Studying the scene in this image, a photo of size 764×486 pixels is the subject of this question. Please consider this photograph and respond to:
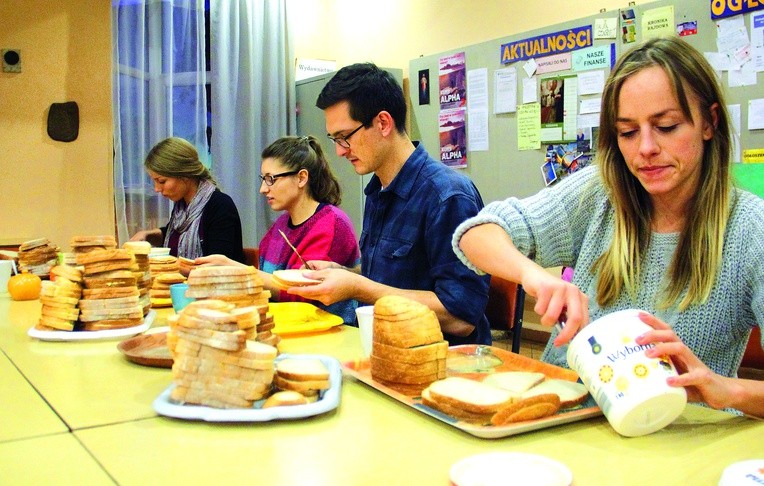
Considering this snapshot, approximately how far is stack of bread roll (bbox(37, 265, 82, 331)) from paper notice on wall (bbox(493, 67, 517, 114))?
2975 millimetres

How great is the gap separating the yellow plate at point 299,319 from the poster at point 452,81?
2793 mm

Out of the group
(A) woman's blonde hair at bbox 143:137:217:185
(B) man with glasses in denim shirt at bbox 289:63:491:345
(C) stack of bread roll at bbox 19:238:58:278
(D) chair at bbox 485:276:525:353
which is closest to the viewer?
(B) man with glasses in denim shirt at bbox 289:63:491:345

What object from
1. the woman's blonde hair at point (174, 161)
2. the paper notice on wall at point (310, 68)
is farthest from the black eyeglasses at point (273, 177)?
the paper notice on wall at point (310, 68)

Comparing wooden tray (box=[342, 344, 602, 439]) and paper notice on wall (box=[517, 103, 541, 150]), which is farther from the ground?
paper notice on wall (box=[517, 103, 541, 150])

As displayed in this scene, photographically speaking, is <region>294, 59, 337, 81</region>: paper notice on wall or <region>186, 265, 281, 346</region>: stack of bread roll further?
<region>294, 59, 337, 81</region>: paper notice on wall

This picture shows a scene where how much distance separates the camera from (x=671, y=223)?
147 centimetres

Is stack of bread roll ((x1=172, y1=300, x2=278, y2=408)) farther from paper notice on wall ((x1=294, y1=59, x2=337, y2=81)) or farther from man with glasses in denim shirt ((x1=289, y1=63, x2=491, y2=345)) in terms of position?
paper notice on wall ((x1=294, y1=59, x2=337, y2=81))

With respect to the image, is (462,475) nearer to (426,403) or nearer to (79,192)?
(426,403)

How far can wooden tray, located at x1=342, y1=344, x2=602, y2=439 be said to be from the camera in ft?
3.22

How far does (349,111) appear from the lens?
222 centimetres

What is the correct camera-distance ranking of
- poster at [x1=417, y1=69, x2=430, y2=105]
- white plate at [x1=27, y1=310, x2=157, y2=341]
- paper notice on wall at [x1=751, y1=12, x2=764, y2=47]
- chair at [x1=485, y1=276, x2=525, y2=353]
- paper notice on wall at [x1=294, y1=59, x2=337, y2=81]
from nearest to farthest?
white plate at [x1=27, y1=310, x2=157, y2=341] < chair at [x1=485, y1=276, x2=525, y2=353] < paper notice on wall at [x1=751, y1=12, x2=764, y2=47] < poster at [x1=417, y1=69, x2=430, y2=105] < paper notice on wall at [x1=294, y1=59, x2=337, y2=81]

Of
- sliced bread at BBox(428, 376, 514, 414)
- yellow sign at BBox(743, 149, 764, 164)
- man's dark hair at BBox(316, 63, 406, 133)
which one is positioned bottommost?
sliced bread at BBox(428, 376, 514, 414)

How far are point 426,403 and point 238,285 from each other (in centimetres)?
51

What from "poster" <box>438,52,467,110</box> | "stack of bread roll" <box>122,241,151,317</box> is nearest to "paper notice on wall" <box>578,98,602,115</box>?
"poster" <box>438,52,467,110</box>
